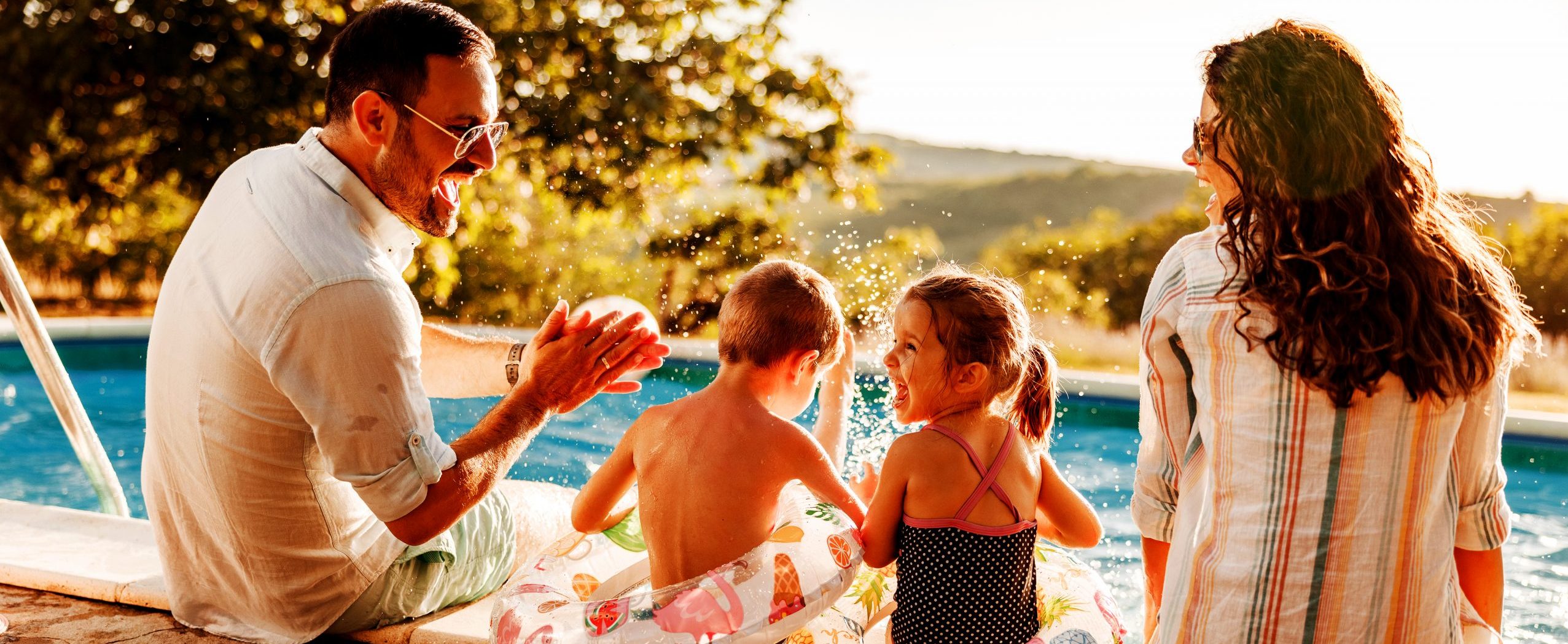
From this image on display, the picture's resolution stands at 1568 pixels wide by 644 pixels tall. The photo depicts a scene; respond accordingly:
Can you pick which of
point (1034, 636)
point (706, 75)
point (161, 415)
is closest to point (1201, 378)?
point (1034, 636)

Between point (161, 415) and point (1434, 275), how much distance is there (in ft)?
7.46

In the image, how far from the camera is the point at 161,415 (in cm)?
218

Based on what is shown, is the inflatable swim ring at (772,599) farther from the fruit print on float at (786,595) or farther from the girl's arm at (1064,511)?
the girl's arm at (1064,511)

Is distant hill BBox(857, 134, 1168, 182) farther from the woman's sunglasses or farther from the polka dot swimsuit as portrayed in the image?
the woman's sunglasses

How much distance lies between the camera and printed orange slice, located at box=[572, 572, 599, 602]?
2377 mm

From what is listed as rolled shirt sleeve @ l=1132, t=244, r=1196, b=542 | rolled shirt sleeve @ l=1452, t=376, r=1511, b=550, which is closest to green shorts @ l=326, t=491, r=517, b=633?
rolled shirt sleeve @ l=1132, t=244, r=1196, b=542

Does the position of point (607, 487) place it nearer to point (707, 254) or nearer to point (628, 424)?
point (628, 424)

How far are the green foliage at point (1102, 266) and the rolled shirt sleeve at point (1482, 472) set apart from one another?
393 inches

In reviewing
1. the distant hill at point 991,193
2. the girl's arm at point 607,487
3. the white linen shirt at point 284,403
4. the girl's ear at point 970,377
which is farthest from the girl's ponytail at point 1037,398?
the distant hill at point 991,193

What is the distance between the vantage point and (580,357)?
2.31 meters

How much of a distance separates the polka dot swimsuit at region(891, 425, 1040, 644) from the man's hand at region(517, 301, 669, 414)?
0.69m

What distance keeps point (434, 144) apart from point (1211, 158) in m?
1.57

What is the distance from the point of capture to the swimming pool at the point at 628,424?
5.06m

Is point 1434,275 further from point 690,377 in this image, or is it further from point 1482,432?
point 690,377
